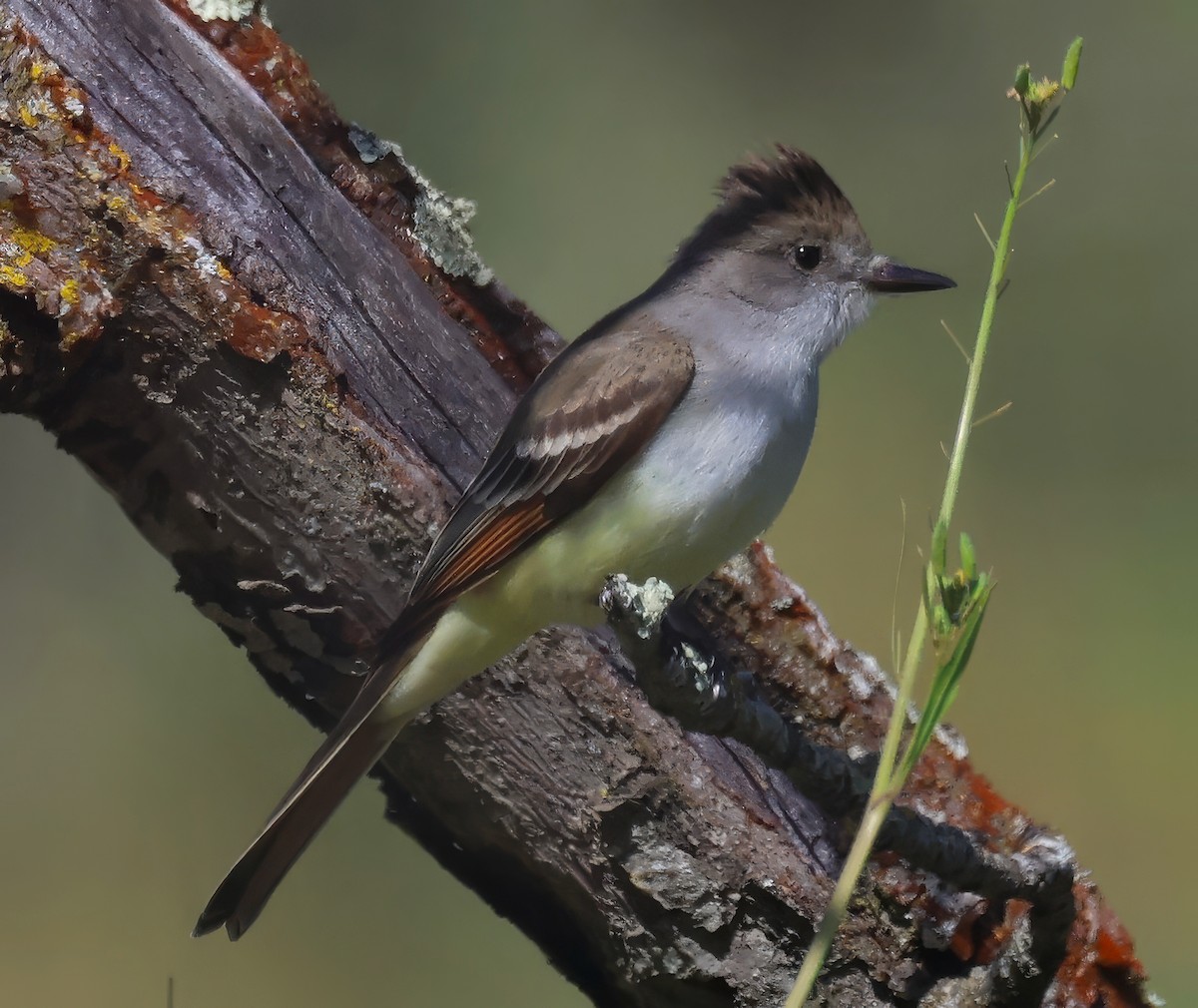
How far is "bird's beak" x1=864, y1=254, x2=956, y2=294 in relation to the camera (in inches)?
114

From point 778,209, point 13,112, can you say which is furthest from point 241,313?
point 778,209

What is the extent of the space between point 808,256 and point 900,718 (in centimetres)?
168

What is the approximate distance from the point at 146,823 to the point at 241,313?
255 cm

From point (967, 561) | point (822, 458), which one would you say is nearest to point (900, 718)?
point (967, 561)

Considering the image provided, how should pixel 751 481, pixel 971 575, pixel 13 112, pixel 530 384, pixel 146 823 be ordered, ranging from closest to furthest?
pixel 971 575
pixel 13 112
pixel 751 481
pixel 530 384
pixel 146 823

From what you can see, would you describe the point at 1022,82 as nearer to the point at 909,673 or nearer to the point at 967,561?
the point at 967,561

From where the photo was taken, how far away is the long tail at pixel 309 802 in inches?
97.3

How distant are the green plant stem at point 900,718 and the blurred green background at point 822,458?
2.49 meters

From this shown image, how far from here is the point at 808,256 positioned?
2965 millimetres

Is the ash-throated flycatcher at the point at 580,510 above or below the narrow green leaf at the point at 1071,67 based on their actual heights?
below

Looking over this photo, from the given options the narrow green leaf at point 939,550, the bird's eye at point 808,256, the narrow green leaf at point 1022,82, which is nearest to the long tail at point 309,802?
the bird's eye at point 808,256

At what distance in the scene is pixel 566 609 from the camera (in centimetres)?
250

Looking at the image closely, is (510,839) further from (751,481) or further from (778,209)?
(778,209)

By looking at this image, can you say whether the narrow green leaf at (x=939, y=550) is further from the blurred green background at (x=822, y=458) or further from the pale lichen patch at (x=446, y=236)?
the blurred green background at (x=822, y=458)
